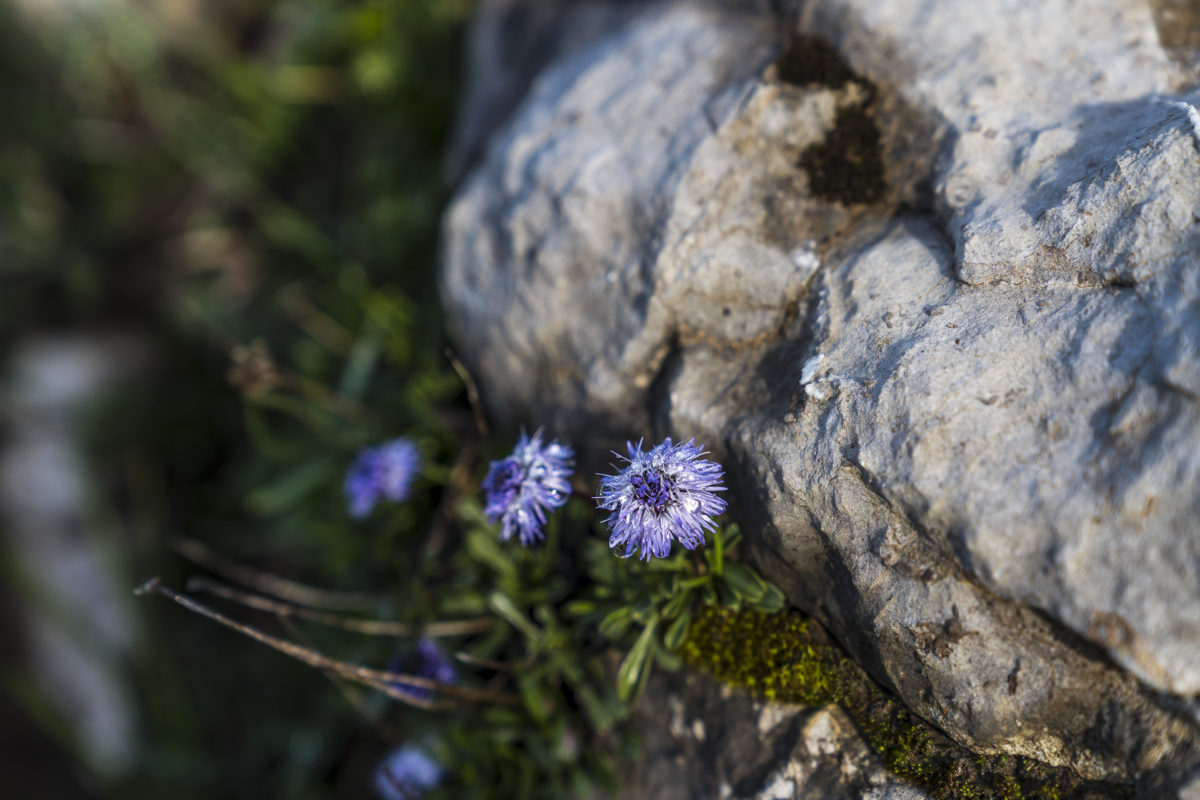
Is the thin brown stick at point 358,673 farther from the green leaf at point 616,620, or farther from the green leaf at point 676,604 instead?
the green leaf at point 676,604

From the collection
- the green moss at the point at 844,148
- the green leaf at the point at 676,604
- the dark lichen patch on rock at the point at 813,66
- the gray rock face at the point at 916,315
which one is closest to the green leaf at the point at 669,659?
the green leaf at the point at 676,604

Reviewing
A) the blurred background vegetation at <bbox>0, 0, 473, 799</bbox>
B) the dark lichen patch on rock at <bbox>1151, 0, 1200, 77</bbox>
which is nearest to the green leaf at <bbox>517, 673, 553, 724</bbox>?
the blurred background vegetation at <bbox>0, 0, 473, 799</bbox>

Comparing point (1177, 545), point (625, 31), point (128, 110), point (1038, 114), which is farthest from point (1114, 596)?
point (128, 110)

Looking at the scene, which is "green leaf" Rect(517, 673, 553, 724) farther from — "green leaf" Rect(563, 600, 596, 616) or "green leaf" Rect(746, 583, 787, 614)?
"green leaf" Rect(746, 583, 787, 614)

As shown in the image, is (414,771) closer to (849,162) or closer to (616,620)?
(616,620)

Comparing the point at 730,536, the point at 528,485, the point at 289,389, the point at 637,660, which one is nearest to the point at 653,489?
the point at 730,536

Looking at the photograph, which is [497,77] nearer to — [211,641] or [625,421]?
[625,421]

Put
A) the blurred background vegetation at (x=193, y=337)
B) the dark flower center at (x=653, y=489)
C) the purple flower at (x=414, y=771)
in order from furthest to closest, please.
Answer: the blurred background vegetation at (x=193, y=337)
the purple flower at (x=414, y=771)
the dark flower center at (x=653, y=489)

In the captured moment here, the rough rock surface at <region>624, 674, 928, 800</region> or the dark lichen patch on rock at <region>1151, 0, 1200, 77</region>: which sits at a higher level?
the dark lichen patch on rock at <region>1151, 0, 1200, 77</region>
